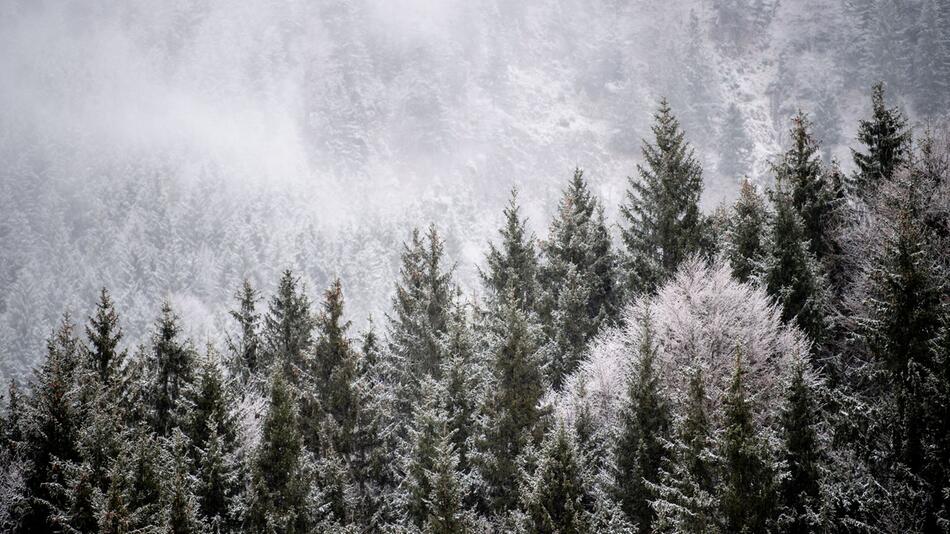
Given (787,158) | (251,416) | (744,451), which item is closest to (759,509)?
(744,451)

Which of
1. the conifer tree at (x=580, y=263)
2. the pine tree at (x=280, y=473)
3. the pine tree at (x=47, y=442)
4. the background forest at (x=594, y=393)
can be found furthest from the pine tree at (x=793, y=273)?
the pine tree at (x=47, y=442)

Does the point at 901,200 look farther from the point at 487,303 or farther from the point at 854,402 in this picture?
the point at 487,303

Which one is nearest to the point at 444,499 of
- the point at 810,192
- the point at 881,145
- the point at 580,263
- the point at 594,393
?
the point at 594,393

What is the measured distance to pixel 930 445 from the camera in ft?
54.7

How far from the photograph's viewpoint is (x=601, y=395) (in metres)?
27.0

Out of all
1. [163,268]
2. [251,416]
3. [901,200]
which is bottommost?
[251,416]

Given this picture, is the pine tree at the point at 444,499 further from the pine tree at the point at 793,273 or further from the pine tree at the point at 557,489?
the pine tree at the point at 793,273

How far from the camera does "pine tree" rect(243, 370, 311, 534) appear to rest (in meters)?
21.9

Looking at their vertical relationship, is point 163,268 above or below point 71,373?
above

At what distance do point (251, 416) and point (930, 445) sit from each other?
25.7 metres

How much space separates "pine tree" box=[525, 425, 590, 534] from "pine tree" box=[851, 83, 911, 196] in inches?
794

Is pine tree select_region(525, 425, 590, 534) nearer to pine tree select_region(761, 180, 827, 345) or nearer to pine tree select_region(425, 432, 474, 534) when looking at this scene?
pine tree select_region(425, 432, 474, 534)

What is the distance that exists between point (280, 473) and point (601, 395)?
13.1m

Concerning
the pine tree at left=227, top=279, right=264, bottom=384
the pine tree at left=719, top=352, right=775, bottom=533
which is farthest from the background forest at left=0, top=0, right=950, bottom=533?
the pine tree at left=227, top=279, right=264, bottom=384
